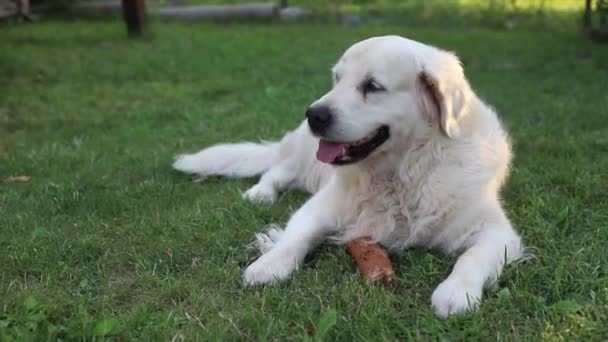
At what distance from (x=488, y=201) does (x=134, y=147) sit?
9.11 ft

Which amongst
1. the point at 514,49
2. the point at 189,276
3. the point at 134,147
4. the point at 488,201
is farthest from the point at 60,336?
the point at 514,49

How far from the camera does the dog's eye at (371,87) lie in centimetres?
274

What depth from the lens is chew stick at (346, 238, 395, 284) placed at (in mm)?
2465

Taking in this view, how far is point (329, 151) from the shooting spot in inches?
109

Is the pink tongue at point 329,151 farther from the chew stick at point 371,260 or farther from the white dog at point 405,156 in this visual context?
the chew stick at point 371,260

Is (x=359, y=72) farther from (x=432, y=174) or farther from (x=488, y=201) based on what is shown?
(x=488, y=201)

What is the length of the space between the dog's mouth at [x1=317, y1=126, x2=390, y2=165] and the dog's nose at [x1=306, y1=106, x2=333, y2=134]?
79mm

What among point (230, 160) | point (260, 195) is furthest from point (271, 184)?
point (230, 160)

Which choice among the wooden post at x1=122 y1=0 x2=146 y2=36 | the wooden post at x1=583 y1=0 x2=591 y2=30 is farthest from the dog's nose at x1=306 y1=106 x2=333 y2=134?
the wooden post at x1=122 y1=0 x2=146 y2=36

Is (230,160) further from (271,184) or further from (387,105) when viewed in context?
(387,105)

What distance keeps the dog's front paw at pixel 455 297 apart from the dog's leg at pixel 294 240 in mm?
587

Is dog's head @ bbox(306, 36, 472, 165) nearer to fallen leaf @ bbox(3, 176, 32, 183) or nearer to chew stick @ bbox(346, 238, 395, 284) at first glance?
chew stick @ bbox(346, 238, 395, 284)

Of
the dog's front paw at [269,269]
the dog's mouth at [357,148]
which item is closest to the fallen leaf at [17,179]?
the dog's front paw at [269,269]

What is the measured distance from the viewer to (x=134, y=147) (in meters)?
4.79
